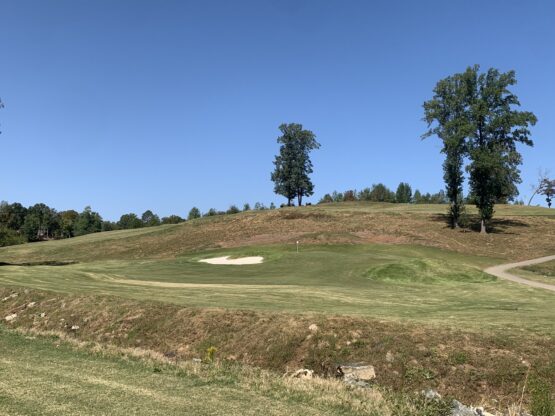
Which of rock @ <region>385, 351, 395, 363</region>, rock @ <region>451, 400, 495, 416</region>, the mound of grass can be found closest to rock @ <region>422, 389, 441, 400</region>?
rock @ <region>451, 400, 495, 416</region>

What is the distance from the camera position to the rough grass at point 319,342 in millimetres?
11766

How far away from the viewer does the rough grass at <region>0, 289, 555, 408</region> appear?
11766 mm

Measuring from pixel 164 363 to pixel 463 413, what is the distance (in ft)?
20.7

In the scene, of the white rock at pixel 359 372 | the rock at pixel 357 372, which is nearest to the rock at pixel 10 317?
the rock at pixel 357 372

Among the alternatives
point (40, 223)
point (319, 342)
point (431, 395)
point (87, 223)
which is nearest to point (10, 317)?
point (319, 342)

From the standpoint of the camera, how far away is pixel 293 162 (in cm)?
11056

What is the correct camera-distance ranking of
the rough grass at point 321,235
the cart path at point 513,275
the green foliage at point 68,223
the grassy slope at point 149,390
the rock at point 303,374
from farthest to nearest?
the green foliage at point 68,223
the rough grass at point 321,235
the cart path at point 513,275
the rock at point 303,374
the grassy slope at point 149,390

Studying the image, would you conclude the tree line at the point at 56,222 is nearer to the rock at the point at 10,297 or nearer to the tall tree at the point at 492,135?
the tall tree at the point at 492,135

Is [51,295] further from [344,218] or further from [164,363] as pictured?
[344,218]

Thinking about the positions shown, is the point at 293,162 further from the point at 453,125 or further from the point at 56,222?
the point at 56,222

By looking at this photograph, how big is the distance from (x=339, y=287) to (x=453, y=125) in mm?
36802

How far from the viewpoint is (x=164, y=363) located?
1141 centimetres

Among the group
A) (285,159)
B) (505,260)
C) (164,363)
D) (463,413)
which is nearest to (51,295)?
(164,363)

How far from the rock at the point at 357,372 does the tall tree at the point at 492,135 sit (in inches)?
1881
